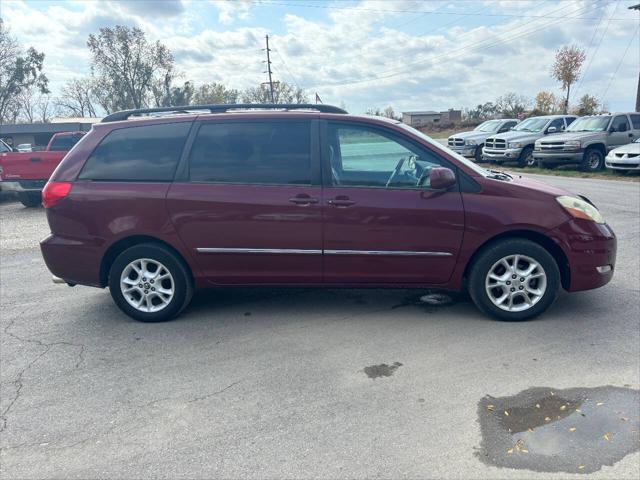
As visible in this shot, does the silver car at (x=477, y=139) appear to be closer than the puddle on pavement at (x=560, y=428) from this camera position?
No

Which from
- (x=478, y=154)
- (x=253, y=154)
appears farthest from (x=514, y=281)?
(x=478, y=154)

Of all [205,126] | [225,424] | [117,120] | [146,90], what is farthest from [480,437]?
[146,90]

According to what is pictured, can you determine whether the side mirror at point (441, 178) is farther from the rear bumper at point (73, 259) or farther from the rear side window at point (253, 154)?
the rear bumper at point (73, 259)

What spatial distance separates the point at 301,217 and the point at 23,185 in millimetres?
10297

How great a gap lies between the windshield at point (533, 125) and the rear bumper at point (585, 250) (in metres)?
18.1

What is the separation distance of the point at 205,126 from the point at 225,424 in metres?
2.64

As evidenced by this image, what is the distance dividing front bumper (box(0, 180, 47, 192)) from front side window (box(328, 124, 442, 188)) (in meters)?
9.98

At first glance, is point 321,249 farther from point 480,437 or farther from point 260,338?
point 480,437

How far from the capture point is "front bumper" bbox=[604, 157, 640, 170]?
1600 centimetres

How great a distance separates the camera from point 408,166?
446 centimetres

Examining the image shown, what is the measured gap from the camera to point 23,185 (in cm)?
1198

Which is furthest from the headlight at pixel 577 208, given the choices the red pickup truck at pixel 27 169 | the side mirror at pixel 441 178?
the red pickup truck at pixel 27 169

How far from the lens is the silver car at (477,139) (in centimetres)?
2217

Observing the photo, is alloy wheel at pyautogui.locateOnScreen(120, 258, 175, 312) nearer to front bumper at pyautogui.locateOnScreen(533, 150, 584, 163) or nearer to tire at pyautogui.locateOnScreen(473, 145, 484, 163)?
front bumper at pyautogui.locateOnScreen(533, 150, 584, 163)
